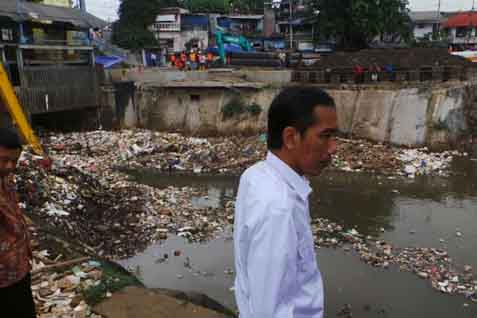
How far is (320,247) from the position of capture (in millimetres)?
6965

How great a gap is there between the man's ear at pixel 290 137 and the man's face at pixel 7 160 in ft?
5.92

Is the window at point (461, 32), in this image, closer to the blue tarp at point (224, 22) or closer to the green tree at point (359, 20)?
the green tree at point (359, 20)

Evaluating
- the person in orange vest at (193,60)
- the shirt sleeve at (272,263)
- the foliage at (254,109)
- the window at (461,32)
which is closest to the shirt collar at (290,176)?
the shirt sleeve at (272,263)

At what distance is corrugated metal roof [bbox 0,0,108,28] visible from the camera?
1270 centimetres

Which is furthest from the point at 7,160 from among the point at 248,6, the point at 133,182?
the point at 248,6

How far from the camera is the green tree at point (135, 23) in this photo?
26719mm

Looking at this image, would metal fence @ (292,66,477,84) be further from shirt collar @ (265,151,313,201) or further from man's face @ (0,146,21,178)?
shirt collar @ (265,151,313,201)

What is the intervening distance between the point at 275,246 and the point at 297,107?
1.50 ft

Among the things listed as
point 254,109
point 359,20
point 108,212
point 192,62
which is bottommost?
point 108,212

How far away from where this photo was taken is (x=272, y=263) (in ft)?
3.94

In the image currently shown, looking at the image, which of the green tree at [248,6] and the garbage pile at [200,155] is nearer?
the garbage pile at [200,155]

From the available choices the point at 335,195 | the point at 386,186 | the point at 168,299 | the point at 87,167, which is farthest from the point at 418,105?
the point at 168,299

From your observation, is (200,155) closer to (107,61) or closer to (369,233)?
(369,233)

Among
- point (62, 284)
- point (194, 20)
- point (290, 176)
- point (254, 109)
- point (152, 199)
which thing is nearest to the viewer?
point (290, 176)
